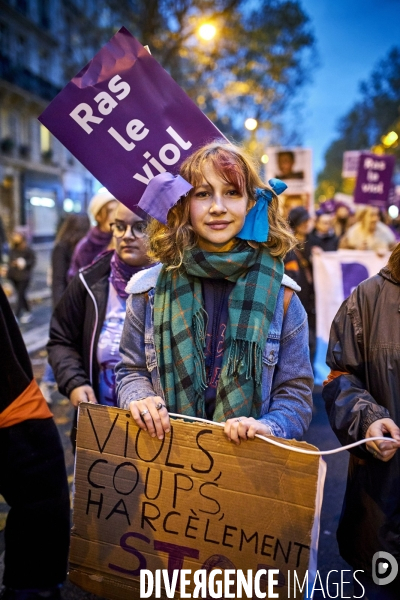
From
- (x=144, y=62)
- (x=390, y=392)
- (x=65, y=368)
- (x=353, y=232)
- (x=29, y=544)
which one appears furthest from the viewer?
(x=353, y=232)

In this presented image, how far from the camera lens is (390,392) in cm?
186

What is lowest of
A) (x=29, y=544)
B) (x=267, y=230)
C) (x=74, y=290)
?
(x=29, y=544)

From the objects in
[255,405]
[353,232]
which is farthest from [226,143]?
[353,232]

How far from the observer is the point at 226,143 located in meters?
2.05

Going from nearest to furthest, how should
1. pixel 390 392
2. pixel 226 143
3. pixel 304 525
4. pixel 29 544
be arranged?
1. pixel 304 525
2. pixel 29 544
3. pixel 390 392
4. pixel 226 143

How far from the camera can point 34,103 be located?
29797 millimetres

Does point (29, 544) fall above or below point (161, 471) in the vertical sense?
below

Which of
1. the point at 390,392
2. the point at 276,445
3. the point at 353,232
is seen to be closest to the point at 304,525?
the point at 276,445

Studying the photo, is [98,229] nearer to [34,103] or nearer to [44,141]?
[34,103]

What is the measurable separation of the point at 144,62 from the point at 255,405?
62.5 inches

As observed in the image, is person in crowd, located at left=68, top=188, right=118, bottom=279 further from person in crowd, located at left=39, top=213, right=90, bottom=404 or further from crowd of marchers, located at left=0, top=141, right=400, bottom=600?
crowd of marchers, located at left=0, top=141, right=400, bottom=600

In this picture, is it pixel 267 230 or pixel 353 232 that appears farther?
pixel 353 232

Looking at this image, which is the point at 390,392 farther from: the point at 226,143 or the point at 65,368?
the point at 65,368

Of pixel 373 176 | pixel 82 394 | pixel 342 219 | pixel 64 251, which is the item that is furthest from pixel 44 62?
pixel 82 394
